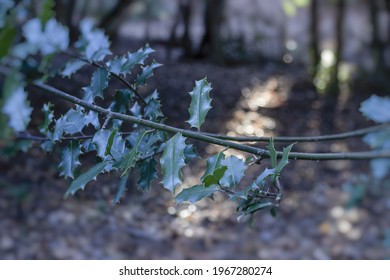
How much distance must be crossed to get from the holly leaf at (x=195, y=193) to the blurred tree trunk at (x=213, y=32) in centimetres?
422

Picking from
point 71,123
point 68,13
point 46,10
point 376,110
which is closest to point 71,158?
point 71,123

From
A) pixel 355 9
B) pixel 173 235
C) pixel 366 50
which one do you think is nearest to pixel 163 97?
pixel 173 235

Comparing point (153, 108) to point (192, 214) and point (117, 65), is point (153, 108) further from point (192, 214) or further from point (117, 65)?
point (192, 214)

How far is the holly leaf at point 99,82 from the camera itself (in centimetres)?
84

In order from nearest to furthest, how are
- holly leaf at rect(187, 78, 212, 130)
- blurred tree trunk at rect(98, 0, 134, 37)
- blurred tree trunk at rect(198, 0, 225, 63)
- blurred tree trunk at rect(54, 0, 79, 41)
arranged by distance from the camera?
holly leaf at rect(187, 78, 212, 130)
blurred tree trunk at rect(54, 0, 79, 41)
blurred tree trunk at rect(98, 0, 134, 37)
blurred tree trunk at rect(198, 0, 225, 63)

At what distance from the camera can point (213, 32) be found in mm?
4996

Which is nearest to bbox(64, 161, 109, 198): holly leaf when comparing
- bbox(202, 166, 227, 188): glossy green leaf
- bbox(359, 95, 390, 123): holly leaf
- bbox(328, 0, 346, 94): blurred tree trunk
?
bbox(202, 166, 227, 188): glossy green leaf

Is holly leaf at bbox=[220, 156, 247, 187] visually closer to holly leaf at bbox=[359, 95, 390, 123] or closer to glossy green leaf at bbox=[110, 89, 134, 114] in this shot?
glossy green leaf at bbox=[110, 89, 134, 114]

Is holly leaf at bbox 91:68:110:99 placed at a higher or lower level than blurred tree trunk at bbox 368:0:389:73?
lower

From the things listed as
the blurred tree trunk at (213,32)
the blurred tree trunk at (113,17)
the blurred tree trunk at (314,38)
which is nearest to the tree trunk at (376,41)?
the blurred tree trunk at (314,38)

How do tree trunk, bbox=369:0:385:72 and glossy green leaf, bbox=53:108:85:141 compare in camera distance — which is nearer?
glossy green leaf, bbox=53:108:85:141

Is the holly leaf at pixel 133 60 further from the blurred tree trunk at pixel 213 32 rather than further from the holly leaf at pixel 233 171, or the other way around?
the blurred tree trunk at pixel 213 32

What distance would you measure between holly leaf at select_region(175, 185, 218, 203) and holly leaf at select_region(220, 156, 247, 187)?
3 cm

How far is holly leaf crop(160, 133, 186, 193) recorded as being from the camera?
2.26 feet
